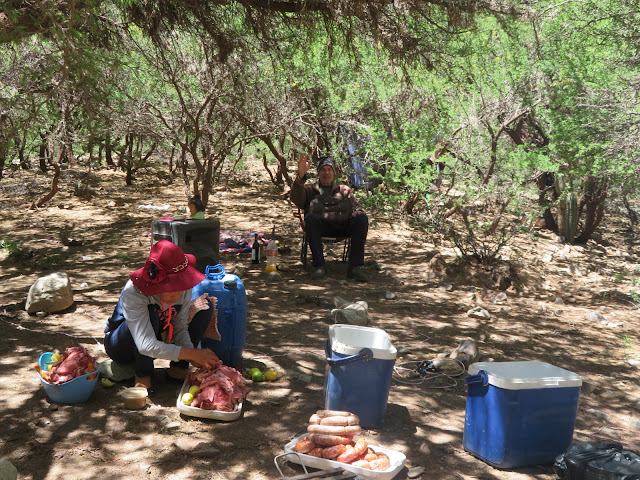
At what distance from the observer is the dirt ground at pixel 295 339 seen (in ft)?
9.47

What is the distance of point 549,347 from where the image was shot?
5.16 m

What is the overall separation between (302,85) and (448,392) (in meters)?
6.72

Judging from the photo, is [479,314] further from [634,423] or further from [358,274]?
[634,423]

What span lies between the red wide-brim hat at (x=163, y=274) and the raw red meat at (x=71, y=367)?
555mm

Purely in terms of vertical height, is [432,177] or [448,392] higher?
[432,177]

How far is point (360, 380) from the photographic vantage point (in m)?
3.15

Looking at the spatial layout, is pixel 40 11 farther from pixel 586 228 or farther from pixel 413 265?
pixel 586 228

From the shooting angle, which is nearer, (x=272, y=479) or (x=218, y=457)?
(x=272, y=479)

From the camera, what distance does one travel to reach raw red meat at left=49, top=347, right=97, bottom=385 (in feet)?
10.6

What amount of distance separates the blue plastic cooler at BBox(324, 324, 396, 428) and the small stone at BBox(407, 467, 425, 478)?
45cm

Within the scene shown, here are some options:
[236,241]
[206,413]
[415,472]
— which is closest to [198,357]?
[206,413]

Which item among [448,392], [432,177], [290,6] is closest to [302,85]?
→ [432,177]

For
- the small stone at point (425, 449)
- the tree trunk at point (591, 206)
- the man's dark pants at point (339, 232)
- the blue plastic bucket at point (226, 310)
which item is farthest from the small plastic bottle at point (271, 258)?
the tree trunk at point (591, 206)

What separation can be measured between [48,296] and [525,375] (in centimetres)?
406
